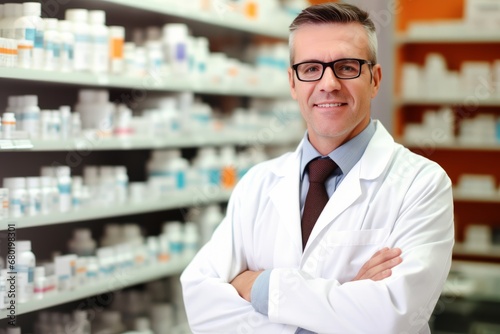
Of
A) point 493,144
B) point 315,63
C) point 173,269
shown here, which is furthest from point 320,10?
point 493,144

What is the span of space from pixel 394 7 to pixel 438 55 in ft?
1.89

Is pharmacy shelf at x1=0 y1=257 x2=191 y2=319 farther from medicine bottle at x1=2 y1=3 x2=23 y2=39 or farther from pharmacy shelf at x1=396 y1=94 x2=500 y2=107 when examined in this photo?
pharmacy shelf at x1=396 y1=94 x2=500 y2=107

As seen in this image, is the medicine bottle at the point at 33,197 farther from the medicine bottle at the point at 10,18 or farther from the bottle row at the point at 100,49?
the medicine bottle at the point at 10,18

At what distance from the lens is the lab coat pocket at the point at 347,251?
2113 millimetres

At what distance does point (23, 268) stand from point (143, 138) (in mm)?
1127

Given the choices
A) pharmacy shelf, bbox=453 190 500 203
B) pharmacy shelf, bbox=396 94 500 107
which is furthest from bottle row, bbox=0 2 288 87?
pharmacy shelf, bbox=453 190 500 203

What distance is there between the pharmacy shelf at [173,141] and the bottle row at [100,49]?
33 cm

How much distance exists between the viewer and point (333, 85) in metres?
2.10

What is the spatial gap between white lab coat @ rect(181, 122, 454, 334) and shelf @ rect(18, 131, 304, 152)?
111 centimetres

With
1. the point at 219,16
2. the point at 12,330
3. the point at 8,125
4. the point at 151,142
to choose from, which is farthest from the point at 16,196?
the point at 219,16

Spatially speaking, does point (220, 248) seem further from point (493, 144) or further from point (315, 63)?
point (493, 144)

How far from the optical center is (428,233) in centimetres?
203

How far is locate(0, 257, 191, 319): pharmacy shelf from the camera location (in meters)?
3.03

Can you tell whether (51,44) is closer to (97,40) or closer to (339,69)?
(97,40)
